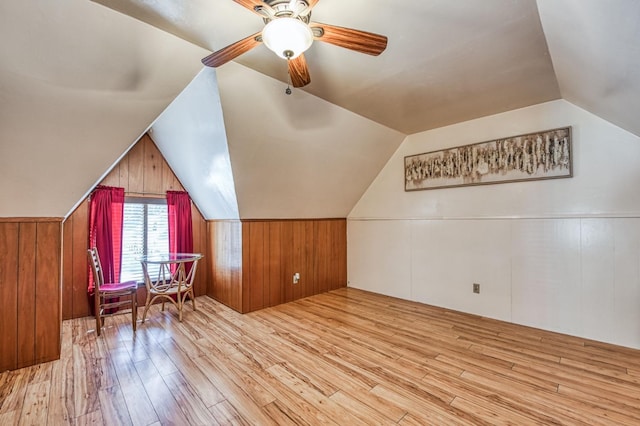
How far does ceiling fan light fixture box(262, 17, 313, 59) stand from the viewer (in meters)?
1.37

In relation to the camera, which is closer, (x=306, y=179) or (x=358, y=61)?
(x=358, y=61)

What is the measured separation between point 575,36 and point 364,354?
2724 millimetres

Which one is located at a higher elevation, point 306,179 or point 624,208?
point 306,179

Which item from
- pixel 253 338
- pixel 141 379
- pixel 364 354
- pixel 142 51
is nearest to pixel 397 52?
pixel 142 51

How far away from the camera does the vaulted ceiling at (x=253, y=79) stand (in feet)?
5.29

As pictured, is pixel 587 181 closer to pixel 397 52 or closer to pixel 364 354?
pixel 397 52

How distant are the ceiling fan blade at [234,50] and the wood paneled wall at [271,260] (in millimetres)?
2360

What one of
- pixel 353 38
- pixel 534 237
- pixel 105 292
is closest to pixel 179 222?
pixel 105 292

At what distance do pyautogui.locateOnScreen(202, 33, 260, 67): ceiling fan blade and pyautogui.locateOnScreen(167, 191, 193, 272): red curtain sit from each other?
9.84ft

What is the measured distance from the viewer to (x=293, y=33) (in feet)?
4.57

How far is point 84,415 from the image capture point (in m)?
1.78

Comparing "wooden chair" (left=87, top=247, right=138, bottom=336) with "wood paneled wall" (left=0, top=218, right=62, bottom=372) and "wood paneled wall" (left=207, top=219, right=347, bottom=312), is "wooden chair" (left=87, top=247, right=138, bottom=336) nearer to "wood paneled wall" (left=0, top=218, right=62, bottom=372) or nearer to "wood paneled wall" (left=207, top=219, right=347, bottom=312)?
"wood paneled wall" (left=0, top=218, right=62, bottom=372)

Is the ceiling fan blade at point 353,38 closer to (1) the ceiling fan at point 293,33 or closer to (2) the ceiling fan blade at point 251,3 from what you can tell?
(1) the ceiling fan at point 293,33

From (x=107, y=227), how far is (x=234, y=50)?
10.6ft
